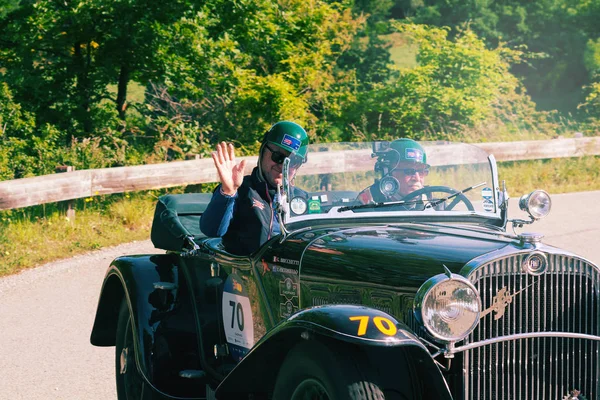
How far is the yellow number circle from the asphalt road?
118 inches

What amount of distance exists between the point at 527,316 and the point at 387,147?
1.59 m

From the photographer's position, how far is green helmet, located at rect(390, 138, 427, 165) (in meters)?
4.82

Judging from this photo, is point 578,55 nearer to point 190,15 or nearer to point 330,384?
point 190,15

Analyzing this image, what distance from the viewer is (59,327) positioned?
7.29 meters

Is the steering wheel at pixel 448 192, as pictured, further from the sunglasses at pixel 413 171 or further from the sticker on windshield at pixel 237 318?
the sticker on windshield at pixel 237 318

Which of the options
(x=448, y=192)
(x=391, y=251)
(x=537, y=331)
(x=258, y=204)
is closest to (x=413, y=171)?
(x=448, y=192)

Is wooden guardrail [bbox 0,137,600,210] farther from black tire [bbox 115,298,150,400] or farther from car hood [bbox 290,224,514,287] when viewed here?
car hood [bbox 290,224,514,287]

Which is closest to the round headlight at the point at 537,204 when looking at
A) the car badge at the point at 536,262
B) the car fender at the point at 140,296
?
the car badge at the point at 536,262

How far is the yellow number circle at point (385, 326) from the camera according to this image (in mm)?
3254

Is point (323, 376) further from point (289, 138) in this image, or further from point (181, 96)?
point (181, 96)

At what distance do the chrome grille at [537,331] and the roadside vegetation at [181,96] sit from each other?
705 cm

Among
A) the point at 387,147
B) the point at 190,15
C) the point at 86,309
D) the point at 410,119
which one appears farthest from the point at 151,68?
the point at 387,147

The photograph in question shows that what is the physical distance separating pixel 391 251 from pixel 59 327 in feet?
14.4

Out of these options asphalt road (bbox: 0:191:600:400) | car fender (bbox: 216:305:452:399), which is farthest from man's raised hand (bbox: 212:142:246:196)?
asphalt road (bbox: 0:191:600:400)
